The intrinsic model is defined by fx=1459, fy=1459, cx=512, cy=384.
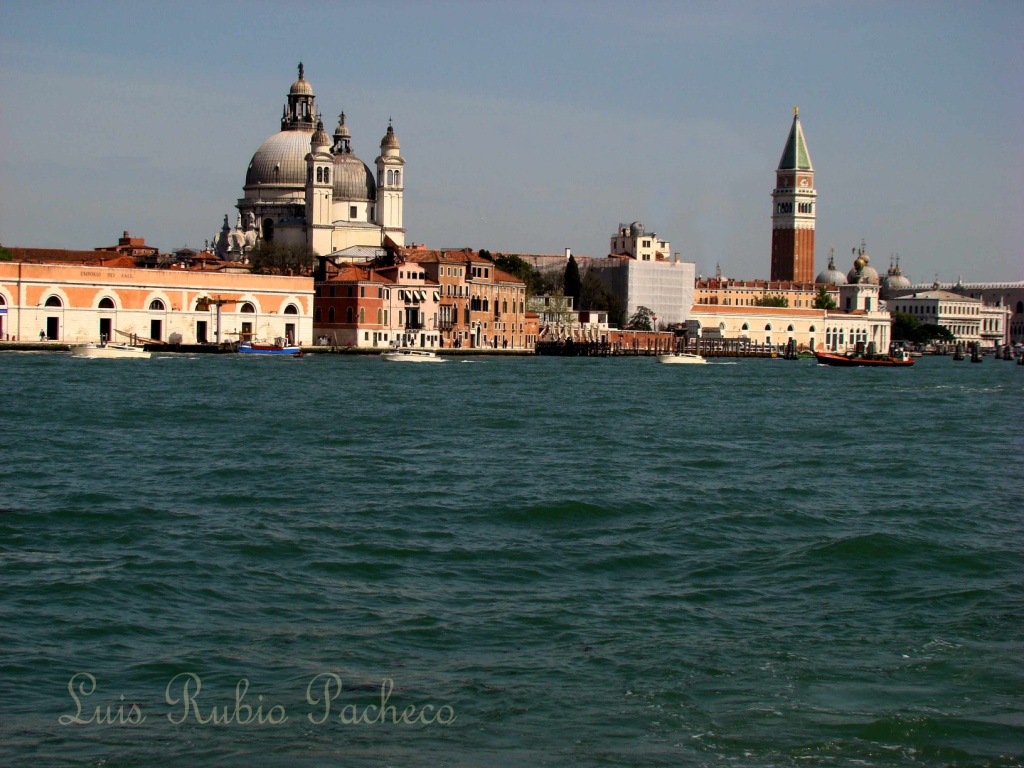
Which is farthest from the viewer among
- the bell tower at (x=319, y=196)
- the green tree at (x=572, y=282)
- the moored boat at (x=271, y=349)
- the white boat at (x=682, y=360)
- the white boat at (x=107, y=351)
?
the green tree at (x=572, y=282)

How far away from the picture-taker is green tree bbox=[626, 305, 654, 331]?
214 feet

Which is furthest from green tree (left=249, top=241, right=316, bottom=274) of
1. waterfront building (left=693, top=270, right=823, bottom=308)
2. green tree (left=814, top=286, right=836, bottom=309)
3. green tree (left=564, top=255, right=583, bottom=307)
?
green tree (left=814, top=286, right=836, bottom=309)

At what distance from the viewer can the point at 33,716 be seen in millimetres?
5324

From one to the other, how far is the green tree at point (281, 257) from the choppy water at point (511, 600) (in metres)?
37.4

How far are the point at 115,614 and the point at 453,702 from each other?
204cm

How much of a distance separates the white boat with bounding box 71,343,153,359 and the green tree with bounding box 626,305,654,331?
28910mm

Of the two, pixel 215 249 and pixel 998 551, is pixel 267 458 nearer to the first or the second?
pixel 998 551

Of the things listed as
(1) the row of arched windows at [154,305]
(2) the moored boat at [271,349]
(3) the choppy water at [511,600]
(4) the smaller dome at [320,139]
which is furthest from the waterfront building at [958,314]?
(3) the choppy water at [511,600]

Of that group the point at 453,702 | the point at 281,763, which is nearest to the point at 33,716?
the point at 281,763

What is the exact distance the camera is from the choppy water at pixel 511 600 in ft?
17.2

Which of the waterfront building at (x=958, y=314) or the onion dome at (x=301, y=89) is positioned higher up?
the onion dome at (x=301, y=89)

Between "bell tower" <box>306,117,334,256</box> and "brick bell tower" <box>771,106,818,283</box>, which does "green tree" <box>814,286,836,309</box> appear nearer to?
"brick bell tower" <box>771,106,818,283</box>

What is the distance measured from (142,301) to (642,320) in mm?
27356

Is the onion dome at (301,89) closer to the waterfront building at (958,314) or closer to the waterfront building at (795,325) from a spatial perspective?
the waterfront building at (795,325)
